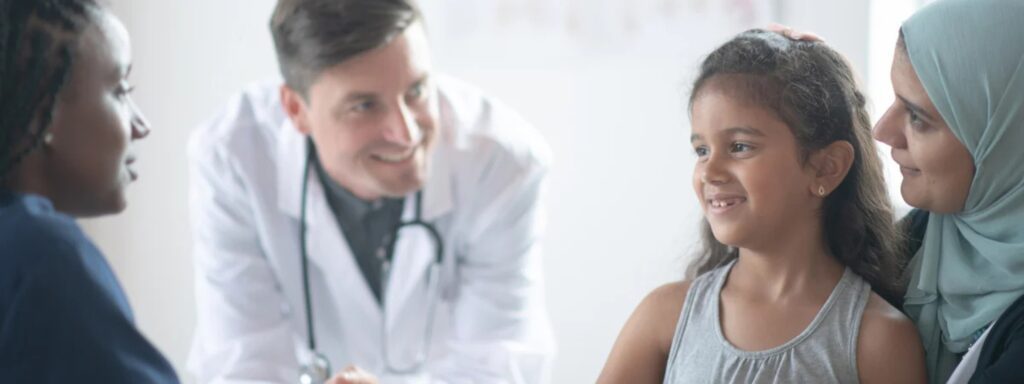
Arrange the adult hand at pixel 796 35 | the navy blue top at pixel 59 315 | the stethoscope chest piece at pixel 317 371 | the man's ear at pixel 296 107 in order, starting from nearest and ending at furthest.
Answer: the navy blue top at pixel 59 315 < the adult hand at pixel 796 35 < the stethoscope chest piece at pixel 317 371 < the man's ear at pixel 296 107

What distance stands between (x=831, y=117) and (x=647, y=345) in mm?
299

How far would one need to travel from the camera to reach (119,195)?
0.94 metres

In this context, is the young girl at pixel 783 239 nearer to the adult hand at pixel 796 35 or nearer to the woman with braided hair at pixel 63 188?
the adult hand at pixel 796 35

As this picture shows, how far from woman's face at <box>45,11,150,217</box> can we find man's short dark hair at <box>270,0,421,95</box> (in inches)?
32.2

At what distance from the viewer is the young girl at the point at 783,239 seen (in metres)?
1.12

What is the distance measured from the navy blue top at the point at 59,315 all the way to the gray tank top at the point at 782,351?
551mm

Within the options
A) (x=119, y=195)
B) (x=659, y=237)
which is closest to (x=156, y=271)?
(x=659, y=237)

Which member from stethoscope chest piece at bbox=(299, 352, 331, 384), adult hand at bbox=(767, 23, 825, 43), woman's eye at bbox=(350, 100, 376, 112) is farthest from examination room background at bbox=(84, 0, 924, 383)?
adult hand at bbox=(767, 23, 825, 43)

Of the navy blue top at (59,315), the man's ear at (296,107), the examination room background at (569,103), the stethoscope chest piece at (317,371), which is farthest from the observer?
the examination room background at (569,103)

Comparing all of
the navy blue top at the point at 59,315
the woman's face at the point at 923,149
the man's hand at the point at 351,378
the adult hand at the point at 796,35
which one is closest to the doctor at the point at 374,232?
the man's hand at the point at 351,378

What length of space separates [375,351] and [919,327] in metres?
1.09

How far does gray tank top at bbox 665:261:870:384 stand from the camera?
3.63ft

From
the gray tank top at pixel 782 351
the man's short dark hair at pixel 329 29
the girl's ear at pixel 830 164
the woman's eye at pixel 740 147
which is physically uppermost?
the woman's eye at pixel 740 147

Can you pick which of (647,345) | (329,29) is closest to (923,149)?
(647,345)
